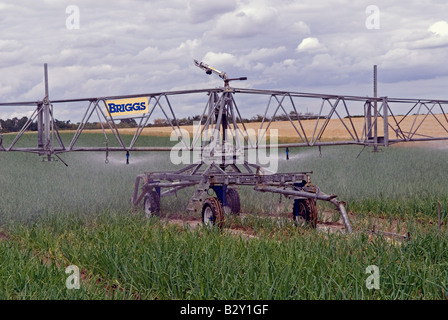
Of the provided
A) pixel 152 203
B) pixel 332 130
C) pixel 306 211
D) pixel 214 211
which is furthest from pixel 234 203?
pixel 332 130

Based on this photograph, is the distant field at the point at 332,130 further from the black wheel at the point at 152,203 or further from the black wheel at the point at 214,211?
the black wheel at the point at 214,211

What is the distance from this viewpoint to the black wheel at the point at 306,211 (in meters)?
11.8

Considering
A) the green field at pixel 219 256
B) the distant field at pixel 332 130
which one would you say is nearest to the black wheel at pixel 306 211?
the green field at pixel 219 256

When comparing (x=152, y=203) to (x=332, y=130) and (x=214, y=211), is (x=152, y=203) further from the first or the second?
(x=332, y=130)

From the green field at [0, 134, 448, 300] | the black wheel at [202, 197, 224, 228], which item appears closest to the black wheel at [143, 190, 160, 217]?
the green field at [0, 134, 448, 300]

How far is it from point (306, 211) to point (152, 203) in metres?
4.21

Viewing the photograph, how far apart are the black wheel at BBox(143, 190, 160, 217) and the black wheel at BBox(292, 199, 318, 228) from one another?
150 inches

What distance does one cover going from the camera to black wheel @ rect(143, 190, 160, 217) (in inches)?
556

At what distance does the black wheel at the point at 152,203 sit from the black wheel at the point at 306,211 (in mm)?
3817

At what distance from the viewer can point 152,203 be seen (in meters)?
14.1

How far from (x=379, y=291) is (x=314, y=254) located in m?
1.49

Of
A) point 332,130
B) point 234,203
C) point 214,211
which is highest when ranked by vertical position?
point 332,130
